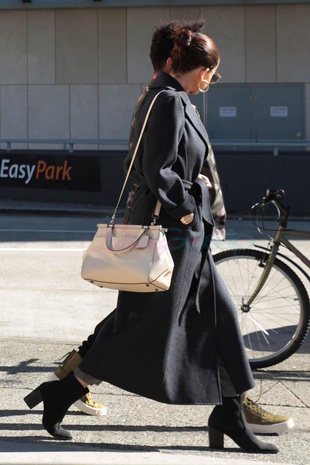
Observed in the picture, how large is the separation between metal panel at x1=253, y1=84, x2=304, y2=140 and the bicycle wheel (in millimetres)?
20074

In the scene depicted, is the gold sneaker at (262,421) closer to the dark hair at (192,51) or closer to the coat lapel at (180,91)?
the coat lapel at (180,91)

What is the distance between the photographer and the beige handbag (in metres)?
4.23

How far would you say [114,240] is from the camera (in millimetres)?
4352

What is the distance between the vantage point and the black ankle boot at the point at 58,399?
461cm

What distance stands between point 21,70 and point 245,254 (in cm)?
2173

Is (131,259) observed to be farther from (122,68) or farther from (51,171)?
(122,68)

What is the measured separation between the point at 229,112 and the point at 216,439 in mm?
22100

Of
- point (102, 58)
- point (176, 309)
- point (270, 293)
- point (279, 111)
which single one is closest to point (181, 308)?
point (176, 309)

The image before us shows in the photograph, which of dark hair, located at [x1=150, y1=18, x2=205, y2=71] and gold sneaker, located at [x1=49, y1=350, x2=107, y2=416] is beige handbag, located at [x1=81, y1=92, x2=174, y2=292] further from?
gold sneaker, located at [x1=49, y1=350, x2=107, y2=416]

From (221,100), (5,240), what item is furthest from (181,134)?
(221,100)

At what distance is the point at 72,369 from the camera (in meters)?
4.77

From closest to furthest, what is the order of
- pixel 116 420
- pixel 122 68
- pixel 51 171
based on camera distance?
pixel 116 420
pixel 51 171
pixel 122 68

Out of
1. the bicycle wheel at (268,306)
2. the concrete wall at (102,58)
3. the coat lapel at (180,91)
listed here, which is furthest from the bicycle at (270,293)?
the concrete wall at (102,58)

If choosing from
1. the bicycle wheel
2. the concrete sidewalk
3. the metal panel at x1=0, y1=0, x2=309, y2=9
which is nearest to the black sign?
the metal panel at x1=0, y1=0, x2=309, y2=9
